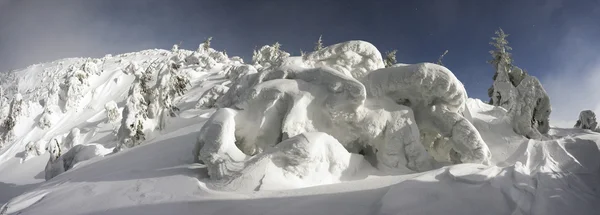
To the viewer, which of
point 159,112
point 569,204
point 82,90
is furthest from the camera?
point 82,90

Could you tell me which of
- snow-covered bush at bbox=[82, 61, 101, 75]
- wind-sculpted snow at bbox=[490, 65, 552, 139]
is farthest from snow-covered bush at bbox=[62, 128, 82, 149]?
wind-sculpted snow at bbox=[490, 65, 552, 139]

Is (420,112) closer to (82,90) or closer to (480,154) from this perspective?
(480,154)

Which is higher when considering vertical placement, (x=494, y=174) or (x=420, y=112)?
(x=420, y=112)

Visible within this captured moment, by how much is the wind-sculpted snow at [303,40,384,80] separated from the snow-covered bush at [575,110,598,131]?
274 inches

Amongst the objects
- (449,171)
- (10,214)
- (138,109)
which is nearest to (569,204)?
(449,171)

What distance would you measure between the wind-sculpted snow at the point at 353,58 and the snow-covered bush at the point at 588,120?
6957mm

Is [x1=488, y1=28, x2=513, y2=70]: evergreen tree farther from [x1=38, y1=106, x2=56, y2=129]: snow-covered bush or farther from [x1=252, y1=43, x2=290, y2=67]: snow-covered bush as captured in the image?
[x1=38, y1=106, x2=56, y2=129]: snow-covered bush

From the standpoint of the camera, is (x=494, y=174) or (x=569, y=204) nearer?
(x=569, y=204)

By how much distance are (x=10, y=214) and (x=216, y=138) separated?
8.68 ft

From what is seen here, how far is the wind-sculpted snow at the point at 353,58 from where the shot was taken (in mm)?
6434

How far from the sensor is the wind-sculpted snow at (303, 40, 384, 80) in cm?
643

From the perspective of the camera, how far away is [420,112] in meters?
5.96

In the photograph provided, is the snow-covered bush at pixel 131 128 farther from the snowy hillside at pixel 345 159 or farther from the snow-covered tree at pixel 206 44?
the snow-covered tree at pixel 206 44

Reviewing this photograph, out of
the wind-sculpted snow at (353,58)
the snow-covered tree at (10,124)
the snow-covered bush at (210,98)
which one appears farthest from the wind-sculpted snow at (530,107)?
the snow-covered tree at (10,124)
